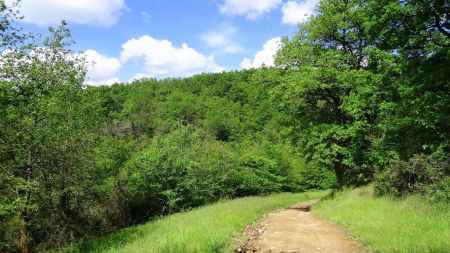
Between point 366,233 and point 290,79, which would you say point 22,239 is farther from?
point 290,79

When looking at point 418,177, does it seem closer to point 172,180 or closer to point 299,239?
point 299,239

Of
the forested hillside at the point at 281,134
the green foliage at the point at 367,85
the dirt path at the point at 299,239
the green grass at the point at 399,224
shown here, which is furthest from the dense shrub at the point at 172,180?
the green grass at the point at 399,224

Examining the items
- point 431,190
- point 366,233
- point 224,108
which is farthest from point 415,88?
point 224,108

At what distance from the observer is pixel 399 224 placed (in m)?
11.3

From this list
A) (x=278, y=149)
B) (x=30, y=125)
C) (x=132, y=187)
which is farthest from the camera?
(x=278, y=149)

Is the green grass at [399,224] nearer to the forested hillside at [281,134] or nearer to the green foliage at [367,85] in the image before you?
the forested hillside at [281,134]

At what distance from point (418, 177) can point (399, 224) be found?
209 inches

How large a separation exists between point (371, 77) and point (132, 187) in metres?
17.4

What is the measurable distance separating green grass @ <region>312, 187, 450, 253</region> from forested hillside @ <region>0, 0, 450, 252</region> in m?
1.07

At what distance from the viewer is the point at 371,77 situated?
67.7ft

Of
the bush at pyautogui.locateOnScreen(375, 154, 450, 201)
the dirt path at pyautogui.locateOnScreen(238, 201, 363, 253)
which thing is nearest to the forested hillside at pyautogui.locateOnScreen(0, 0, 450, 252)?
the bush at pyautogui.locateOnScreen(375, 154, 450, 201)

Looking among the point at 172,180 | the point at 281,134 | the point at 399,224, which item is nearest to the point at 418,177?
the point at 399,224

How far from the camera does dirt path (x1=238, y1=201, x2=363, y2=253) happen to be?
1058 centimetres

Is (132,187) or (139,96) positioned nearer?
(132,187)
